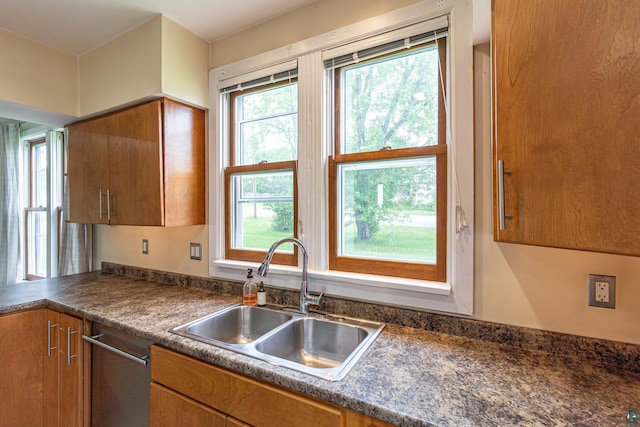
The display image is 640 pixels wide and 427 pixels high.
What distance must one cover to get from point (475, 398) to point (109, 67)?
8.35ft

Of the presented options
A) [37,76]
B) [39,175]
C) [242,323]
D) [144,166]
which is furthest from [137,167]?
[39,175]

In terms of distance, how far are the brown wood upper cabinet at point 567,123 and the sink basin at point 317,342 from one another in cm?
79

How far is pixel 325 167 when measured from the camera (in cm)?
155

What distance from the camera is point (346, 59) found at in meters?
1.49

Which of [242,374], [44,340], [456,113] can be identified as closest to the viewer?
[242,374]

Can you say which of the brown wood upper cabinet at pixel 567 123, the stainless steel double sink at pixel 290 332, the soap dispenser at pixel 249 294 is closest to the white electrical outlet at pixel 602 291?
the brown wood upper cabinet at pixel 567 123

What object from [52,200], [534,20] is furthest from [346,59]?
[52,200]

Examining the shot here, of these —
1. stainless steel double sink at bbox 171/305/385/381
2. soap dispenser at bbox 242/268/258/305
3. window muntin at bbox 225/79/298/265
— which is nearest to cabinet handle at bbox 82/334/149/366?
stainless steel double sink at bbox 171/305/385/381

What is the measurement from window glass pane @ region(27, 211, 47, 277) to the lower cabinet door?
3075mm

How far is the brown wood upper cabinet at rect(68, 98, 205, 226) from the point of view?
1706 millimetres

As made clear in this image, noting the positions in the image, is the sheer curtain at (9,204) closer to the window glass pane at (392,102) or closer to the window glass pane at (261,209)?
the window glass pane at (261,209)

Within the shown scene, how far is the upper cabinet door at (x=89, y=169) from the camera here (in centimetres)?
196

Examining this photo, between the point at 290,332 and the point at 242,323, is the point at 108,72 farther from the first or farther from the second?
the point at 290,332

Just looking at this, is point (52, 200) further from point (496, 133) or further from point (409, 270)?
point (496, 133)
